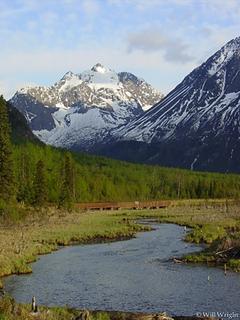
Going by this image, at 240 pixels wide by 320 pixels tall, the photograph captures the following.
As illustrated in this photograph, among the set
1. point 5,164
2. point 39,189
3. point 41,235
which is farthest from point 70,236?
point 39,189

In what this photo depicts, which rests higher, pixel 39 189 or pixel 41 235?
pixel 39 189

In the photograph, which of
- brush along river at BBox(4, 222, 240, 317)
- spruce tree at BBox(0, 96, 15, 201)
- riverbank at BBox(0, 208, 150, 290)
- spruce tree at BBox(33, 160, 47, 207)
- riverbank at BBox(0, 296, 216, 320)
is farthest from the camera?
spruce tree at BBox(33, 160, 47, 207)

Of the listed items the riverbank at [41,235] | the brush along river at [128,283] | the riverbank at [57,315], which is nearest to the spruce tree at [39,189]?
the riverbank at [41,235]

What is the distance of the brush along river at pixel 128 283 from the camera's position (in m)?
40.9

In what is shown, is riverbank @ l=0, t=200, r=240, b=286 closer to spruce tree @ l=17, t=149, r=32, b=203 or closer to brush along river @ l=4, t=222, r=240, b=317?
brush along river @ l=4, t=222, r=240, b=317

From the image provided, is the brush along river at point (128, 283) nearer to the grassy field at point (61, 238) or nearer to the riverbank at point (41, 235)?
the riverbank at point (41, 235)

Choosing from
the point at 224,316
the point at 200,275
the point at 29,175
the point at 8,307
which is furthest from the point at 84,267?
the point at 29,175

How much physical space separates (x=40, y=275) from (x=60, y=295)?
26.6ft

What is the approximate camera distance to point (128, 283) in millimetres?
48688

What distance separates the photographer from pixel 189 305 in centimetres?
4025

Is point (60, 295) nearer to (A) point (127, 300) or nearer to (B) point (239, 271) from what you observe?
(A) point (127, 300)

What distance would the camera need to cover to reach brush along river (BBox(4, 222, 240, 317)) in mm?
40875

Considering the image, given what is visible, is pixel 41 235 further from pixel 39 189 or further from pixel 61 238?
pixel 39 189

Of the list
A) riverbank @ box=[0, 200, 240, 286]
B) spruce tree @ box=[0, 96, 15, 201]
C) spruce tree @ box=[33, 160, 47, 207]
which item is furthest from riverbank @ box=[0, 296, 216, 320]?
spruce tree @ box=[33, 160, 47, 207]
